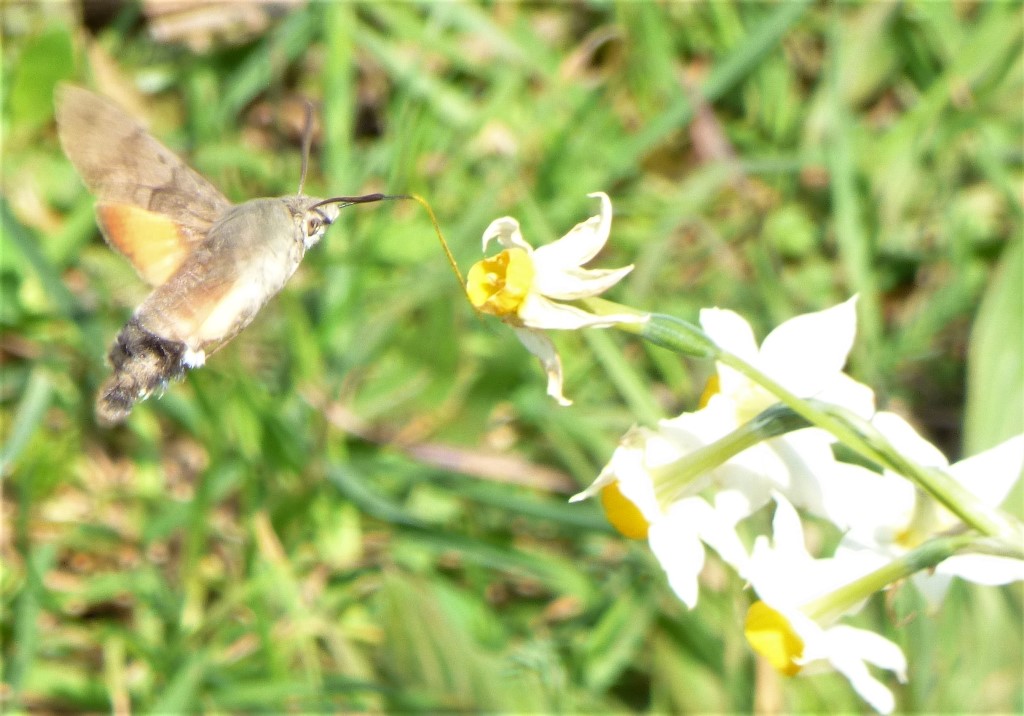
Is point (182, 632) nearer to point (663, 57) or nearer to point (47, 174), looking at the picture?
point (47, 174)

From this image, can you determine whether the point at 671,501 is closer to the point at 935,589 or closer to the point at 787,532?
the point at 787,532

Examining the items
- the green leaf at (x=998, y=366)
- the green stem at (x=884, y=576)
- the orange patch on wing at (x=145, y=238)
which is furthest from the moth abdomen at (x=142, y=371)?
the green leaf at (x=998, y=366)

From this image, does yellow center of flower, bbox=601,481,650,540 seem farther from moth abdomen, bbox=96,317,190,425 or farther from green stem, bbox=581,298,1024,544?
moth abdomen, bbox=96,317,190,425

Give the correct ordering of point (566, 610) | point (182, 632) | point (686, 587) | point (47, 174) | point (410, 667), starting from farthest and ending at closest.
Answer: point (47, 174) → point (566, 610) → point (182, 632) → point (410, 667) → point (686, 587)

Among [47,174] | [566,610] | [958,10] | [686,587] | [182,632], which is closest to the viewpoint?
[686,587]

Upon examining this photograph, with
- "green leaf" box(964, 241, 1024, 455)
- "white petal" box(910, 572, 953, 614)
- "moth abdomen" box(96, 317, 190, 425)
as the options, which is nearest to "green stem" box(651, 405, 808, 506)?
"white petal" box(910, 572, 953, 614)

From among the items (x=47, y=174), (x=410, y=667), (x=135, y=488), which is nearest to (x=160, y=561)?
(x=135, y=488)
